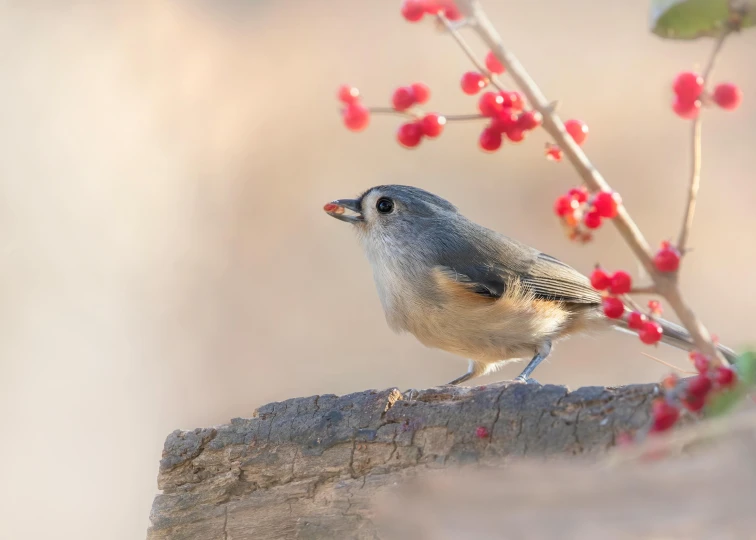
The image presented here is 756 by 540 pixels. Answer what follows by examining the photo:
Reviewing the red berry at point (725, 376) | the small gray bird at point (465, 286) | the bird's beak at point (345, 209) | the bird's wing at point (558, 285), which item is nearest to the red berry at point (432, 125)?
the red berry at point (725, 376)

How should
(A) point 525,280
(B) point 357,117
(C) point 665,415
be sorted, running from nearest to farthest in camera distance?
1. (C) point 665,415
2. (B) point 357,117
3. (A) point 525,280

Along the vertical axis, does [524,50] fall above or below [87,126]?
below

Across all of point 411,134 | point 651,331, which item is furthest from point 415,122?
point 651,331

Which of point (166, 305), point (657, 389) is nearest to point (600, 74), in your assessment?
point (166, 305)

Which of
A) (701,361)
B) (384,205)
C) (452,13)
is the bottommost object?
(701,361)

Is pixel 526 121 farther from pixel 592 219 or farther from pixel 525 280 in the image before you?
pixel 525 280

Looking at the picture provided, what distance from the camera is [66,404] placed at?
10.6ft

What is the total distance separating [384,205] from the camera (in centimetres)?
241

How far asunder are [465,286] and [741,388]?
4.35 feet

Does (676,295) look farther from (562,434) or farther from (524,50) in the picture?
(524,50)

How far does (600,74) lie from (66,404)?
102 inches

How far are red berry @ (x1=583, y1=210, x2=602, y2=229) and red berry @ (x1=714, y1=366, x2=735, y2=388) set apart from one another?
22cm

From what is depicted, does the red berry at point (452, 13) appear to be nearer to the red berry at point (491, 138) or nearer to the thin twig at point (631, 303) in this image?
the red berry at point (491, 138)

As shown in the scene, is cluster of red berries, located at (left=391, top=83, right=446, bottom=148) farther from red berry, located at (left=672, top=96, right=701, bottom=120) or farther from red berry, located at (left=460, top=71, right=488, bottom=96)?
red berry, located at (left=672, top=96, right=701, bottom=120)
